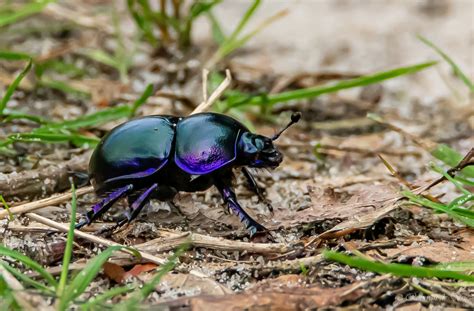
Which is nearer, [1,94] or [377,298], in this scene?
[377,298]

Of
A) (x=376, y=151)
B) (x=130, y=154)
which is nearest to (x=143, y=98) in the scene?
(x=130, y=154)

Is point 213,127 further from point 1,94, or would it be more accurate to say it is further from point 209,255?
point 1,94

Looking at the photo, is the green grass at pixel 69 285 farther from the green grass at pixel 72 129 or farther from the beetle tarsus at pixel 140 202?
the green grass at pixel 72 129

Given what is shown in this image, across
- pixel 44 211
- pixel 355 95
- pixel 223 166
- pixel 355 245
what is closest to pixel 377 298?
pixel 355 245

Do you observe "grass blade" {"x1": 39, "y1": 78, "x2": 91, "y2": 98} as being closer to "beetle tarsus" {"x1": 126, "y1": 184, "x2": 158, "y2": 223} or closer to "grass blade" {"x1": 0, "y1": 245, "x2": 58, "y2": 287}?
"beetle tarsus" {"x1": 126, "y1": 184, "x2": 158, "y2": 223}

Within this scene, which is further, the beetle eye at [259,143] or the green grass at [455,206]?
the beetle eye at [259,143]

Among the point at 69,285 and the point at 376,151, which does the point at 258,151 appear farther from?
the point at 376,151

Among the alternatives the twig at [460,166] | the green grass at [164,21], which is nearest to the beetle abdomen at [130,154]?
the twig at [460,166]
